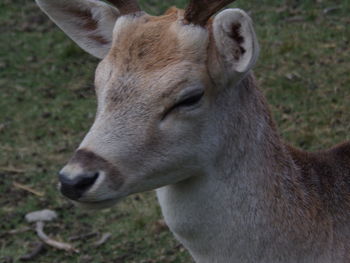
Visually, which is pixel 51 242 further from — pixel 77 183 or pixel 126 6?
pixel 77 183

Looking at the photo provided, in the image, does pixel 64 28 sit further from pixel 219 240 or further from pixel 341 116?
pixel 341 116

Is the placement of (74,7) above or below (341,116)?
above

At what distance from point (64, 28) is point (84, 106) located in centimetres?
363

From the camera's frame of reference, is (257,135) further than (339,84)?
No

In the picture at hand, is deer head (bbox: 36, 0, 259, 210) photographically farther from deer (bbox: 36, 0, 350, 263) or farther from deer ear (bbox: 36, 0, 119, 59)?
deer ear (bbox: 36, 0, 119, 59)

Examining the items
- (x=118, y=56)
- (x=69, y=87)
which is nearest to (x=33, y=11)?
(x=69, y=87)

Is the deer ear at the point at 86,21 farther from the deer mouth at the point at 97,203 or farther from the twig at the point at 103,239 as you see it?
the twig at the point at 103,239

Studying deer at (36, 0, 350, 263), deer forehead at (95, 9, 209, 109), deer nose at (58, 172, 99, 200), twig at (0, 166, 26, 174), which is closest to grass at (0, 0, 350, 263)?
twig at (0, 166, 26, 174)

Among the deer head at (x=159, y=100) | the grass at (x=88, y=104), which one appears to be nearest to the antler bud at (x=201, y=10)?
the deer head at (x=159, y=100)

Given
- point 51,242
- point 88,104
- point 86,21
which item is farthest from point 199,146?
point 88,104

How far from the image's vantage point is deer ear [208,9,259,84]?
3.48 m

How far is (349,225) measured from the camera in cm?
404

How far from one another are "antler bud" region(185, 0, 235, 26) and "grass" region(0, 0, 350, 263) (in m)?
2.40

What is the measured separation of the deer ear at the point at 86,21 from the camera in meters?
4.04
